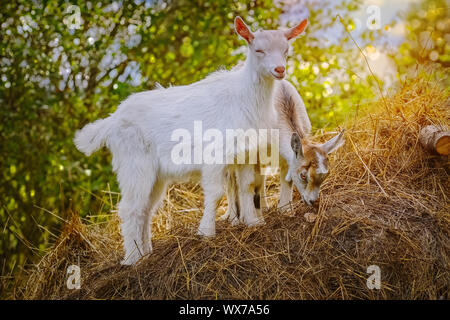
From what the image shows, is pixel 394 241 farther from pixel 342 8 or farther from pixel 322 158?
pixel 342 8

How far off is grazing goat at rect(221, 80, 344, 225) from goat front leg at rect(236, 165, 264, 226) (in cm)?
2

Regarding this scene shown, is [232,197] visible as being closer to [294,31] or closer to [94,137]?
[94,137]

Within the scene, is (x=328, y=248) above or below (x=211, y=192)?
below

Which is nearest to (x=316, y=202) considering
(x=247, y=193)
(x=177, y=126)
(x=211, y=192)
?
(x=247, y=193)

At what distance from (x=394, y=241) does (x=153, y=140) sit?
2.23 meters

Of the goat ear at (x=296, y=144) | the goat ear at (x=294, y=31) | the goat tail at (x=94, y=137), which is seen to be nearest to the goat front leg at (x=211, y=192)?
the goat ear at (x=296, y=144)

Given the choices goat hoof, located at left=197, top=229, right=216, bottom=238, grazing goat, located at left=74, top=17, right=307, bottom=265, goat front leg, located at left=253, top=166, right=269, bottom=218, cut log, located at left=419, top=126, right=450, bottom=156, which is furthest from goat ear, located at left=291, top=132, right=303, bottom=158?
cut log, located at left=419, top=126, right=450, bottom=156

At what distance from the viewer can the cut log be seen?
15.9 ft

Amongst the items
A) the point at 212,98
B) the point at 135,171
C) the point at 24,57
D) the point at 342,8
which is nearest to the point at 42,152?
the point at 24,57

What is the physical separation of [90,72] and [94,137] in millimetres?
2813

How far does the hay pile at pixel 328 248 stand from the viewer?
151 inches

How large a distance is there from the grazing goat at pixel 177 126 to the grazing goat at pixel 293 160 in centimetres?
27

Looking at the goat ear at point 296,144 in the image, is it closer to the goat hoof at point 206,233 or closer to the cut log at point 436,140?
the goat hoof at point 206,233

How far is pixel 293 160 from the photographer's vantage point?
179 inches
